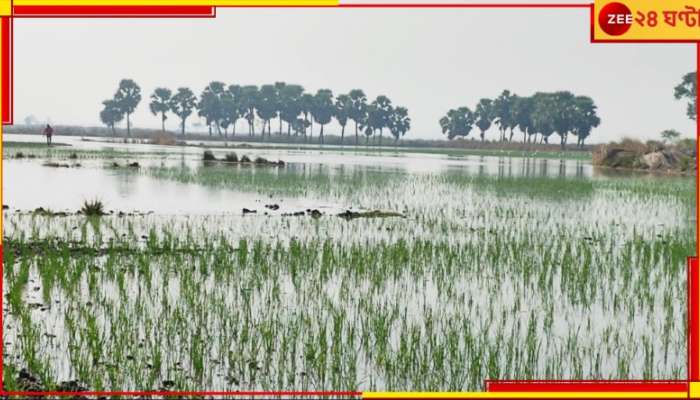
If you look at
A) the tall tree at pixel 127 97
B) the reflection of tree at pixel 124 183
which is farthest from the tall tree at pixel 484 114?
the reflection of tree at pixel 124 183

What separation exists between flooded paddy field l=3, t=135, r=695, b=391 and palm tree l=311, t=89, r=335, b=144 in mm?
75368

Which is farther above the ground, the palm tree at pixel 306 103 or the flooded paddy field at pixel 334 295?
the palm tree at pixel 306 103

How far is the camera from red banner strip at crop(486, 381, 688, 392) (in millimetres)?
4020

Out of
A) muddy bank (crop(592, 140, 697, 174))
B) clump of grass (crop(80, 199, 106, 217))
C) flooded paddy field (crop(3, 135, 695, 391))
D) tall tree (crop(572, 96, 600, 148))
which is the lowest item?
flooded paddy field (crop(3, 135, 695, 391))

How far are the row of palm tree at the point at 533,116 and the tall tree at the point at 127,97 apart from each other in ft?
131

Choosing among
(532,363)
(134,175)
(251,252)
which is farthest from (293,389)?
(134,175)

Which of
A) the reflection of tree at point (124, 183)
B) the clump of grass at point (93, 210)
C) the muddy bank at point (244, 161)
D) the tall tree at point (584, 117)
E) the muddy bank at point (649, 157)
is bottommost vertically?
the clump of grass at point (93, 210)

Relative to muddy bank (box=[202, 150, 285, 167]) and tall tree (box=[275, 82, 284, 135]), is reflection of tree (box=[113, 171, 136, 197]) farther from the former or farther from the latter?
tall tree (box=[275, 82, 284, 135])

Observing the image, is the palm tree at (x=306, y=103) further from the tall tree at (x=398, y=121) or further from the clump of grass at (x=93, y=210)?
the clump of grass at (x=93, y=210)

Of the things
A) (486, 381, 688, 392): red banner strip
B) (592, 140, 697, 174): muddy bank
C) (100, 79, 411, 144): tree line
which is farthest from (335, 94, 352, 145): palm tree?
(486, 381, 688, 392): red banner strip

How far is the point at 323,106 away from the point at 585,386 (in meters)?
88.7

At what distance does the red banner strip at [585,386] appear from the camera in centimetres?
402

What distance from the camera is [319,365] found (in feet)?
17.5

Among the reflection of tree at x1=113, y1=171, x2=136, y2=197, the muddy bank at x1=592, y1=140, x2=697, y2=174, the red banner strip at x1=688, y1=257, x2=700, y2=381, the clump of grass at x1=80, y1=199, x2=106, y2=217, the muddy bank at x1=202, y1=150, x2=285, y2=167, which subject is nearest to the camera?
the red banner strip at x1=688, y1=257, x2=700, y2=381
